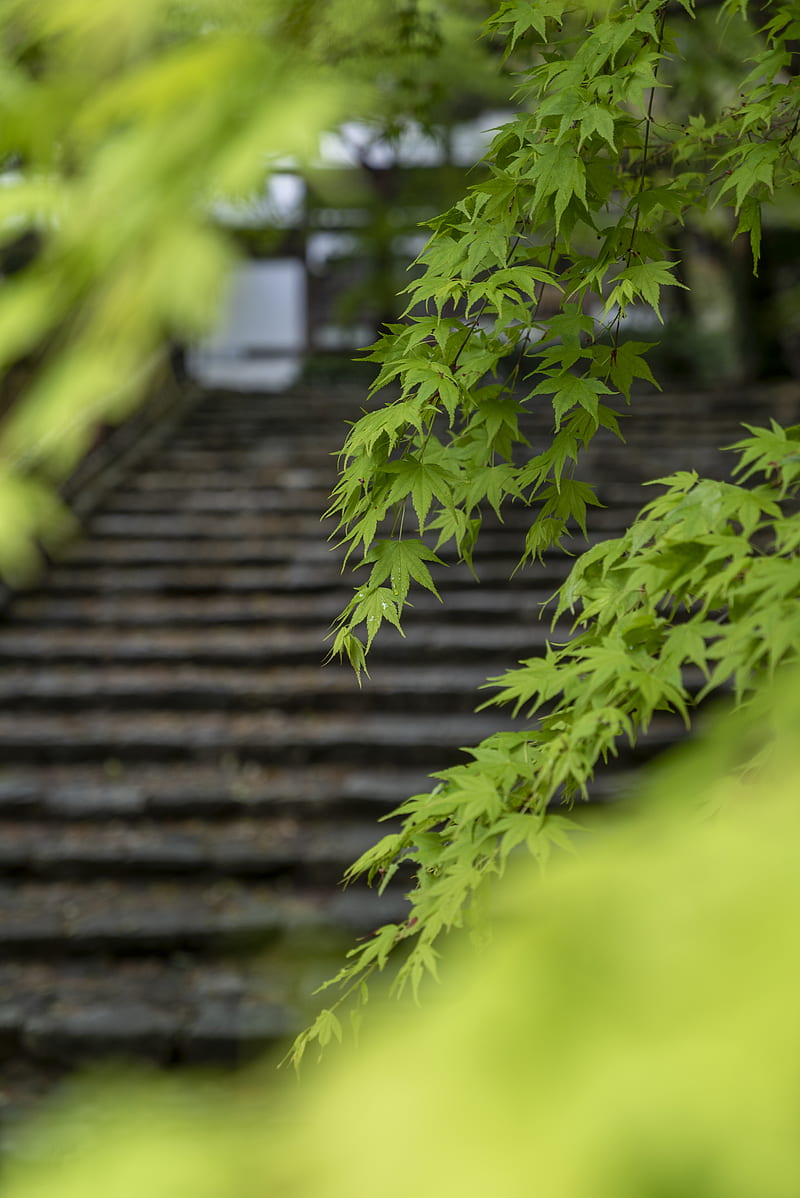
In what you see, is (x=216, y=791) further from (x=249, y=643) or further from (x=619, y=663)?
(x=619, y=663)

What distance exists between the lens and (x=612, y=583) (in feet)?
4.69

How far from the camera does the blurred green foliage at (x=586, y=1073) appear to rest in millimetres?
286

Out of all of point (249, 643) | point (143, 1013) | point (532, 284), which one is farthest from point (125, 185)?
point (249, 643)

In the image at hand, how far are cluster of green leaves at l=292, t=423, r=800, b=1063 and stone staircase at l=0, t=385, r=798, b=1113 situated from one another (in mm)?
1887

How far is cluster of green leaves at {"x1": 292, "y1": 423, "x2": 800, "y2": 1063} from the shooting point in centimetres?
115

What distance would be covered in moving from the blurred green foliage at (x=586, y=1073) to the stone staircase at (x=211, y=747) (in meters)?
2.86

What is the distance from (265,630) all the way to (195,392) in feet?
12.0

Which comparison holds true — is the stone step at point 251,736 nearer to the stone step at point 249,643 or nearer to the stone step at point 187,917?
the stone step at point 249,643

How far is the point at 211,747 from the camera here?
13.5 ft

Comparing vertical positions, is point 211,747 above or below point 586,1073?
below

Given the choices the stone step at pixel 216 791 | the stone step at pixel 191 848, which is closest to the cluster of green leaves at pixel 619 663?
the stone step at pixel 191 848

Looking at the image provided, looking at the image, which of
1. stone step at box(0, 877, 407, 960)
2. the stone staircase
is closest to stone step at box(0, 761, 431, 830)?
the stone staircase

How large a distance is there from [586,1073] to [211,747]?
13.0 feet

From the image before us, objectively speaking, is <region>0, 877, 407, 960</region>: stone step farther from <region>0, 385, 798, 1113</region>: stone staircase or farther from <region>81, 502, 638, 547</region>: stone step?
<region>81, 502, 638, 547</region>: stone step
